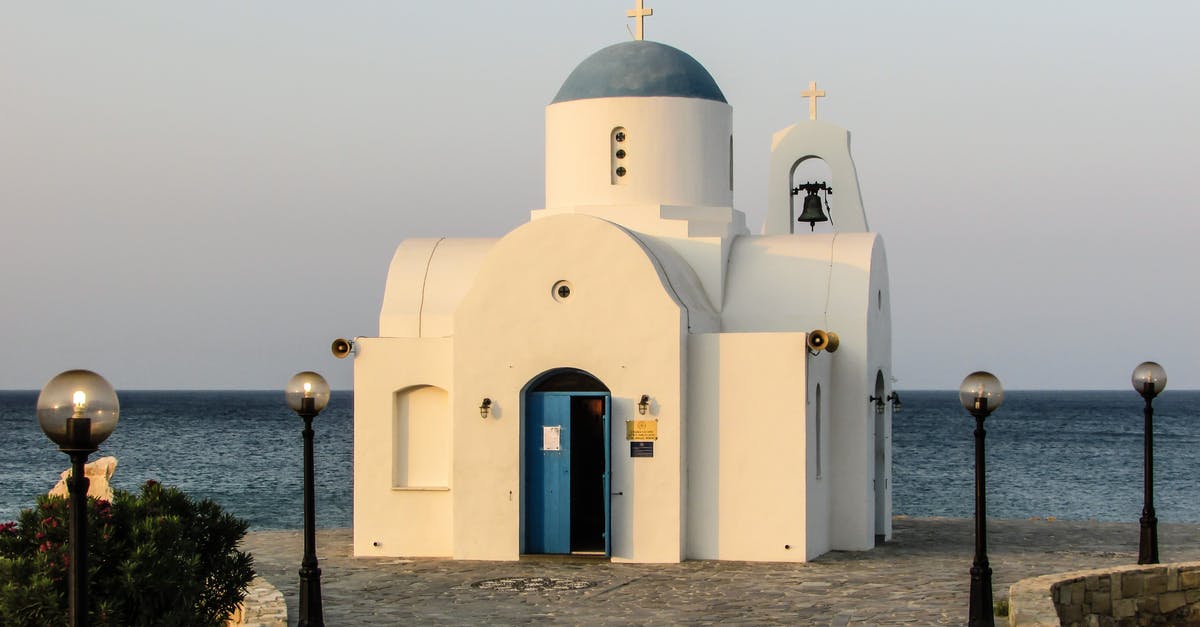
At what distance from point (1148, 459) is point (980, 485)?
5825mm

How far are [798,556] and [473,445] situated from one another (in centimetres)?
461

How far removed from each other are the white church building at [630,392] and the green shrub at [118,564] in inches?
312

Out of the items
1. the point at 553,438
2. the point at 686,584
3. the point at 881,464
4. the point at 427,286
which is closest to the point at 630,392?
the point at 553,438

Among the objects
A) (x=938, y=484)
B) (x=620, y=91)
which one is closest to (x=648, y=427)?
(x=620, y=91)

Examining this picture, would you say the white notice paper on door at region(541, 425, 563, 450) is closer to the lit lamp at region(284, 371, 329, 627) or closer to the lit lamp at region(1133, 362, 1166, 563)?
the lit lamp at region(284, 371, 329, 627)

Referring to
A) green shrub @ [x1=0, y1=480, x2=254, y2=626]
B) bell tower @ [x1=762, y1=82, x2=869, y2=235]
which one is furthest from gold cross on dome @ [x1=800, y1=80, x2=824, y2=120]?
green shrub @ [x1=0, y1=480, x2=254, y2=626]

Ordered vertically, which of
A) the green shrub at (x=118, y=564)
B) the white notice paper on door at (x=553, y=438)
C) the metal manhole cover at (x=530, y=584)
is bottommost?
the metal manhole cover at (x=530, y=584)

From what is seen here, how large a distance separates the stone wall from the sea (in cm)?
2129

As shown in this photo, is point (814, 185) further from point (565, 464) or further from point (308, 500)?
point (308, 500)

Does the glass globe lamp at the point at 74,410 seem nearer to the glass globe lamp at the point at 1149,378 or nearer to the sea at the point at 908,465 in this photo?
the glass globe lamp at the point at 1149,378

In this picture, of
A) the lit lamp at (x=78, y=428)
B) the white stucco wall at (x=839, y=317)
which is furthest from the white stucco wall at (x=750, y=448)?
the lit lamp at (x=78, y=428)

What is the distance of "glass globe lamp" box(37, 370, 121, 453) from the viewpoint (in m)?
10.9

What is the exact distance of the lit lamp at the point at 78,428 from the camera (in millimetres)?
10797

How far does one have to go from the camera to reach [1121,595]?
18328 mm
